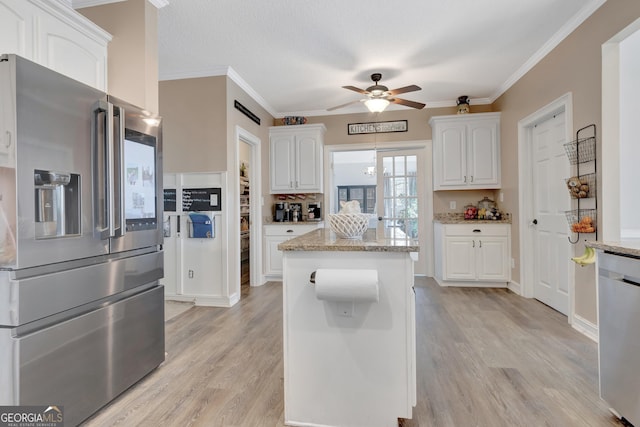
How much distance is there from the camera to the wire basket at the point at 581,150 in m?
2.46

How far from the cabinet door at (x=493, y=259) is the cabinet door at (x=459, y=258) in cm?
7

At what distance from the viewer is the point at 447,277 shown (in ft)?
13.7

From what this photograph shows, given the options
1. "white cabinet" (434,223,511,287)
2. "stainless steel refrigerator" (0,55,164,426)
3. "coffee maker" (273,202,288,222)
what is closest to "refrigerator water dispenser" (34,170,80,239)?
"stainless steel refrigerator" (0,55,164,426)

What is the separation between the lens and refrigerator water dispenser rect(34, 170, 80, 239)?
1354 mm

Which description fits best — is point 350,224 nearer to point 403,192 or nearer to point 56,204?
point 56,204

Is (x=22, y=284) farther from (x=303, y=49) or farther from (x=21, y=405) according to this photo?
(x=303, y=49)

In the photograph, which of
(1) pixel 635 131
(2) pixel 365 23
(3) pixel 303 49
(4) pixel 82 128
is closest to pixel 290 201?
(3) pixel 303 49

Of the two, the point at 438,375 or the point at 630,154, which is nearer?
the point at 438,375

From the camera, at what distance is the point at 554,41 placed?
294 cm

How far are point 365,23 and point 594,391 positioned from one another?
9.94 ft

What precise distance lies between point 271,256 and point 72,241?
323 centimetres

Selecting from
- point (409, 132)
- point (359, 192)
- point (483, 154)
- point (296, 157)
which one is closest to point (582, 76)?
point (483, 154)

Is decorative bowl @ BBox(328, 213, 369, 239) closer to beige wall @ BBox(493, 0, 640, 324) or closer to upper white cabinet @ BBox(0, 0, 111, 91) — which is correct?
upper white cabinet @ BBox(0, 0, 111, 91)

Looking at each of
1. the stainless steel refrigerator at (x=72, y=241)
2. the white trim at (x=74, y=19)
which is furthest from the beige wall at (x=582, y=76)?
the white trim at (x=74, y=19)
